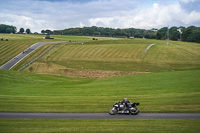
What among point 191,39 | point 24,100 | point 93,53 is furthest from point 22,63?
point 191,39

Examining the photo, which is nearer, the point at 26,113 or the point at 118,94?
the point at 26,113

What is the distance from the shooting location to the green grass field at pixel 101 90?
1939 cm

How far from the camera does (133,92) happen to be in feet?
108

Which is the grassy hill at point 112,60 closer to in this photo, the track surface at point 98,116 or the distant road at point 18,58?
the distant road at point 18,58

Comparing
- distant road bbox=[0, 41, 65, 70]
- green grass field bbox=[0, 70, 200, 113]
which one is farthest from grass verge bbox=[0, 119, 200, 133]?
distant road bbox=[0, 41, 65, 70]

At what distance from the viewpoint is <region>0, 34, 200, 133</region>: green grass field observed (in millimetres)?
19391

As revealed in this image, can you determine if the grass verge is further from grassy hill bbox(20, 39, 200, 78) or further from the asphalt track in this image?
grassy hill bbox(20, 39, 200, 78)

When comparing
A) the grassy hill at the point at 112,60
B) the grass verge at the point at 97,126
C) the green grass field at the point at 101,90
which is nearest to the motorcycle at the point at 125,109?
the green grass field at the point at 101,90

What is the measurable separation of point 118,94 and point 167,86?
9.31 metres

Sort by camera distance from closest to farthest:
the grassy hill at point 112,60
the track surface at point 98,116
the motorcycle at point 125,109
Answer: the track surface at point 98,116 → the motorcycle at point 125,109 → the grassy hill at point 112,60

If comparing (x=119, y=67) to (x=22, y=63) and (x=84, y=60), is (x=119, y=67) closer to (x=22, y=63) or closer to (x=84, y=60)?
(x=84, y=60)

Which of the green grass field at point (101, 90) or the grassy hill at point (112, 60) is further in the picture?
the grassy hill at point (112, 60)

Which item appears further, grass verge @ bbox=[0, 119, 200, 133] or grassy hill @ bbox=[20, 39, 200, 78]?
grassy hill @ bbox=[20, 39, 200, 78]

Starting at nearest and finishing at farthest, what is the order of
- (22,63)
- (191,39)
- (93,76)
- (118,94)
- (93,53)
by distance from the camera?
1. (118,94)
2. (93,76)
3. (22,63)
4. (93,53)
5. (191,39)
